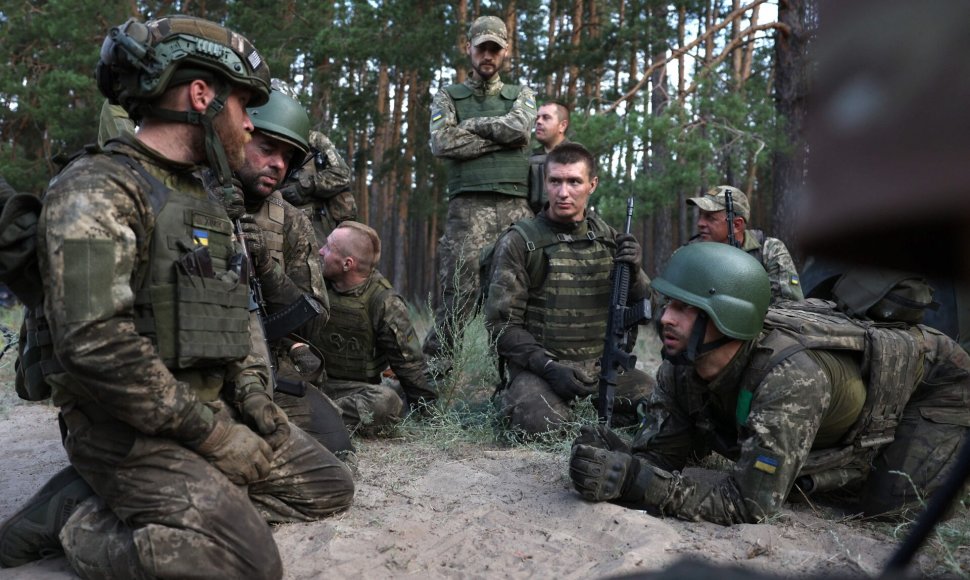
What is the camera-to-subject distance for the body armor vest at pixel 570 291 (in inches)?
222

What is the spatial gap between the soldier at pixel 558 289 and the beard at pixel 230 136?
8.41ft

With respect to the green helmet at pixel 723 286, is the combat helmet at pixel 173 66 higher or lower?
higher

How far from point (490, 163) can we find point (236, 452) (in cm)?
432

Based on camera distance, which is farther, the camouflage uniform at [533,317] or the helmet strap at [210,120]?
the camouflage uniform at [533,317]

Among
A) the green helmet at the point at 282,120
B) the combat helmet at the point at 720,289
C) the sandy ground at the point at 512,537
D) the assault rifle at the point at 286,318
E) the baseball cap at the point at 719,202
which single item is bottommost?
the sandy ground at the point at 512,537

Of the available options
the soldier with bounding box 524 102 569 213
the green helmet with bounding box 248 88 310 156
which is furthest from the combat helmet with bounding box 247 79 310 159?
the soldier with bounding box 524 102 569 213

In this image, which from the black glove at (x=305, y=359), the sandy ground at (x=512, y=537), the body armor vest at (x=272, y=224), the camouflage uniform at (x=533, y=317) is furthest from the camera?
the camouflage uniform at (x=533, y=317)

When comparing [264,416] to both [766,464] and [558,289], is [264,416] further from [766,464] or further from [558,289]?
[558,289]

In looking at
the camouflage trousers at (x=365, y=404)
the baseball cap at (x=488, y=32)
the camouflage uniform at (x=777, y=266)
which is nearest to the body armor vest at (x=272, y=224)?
the camouflage trousers at (x=365, y=404)

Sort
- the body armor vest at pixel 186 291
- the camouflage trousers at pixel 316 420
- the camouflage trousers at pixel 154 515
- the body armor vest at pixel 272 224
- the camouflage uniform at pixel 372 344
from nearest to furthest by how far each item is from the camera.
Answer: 1. the camouflage trousers at pixel 154 515
2. the body armor vest at pixel 186 291
3. the camouflage trousers at pixel 316 420
4. the body armor vest at pixel 272 224
5. the camouflage uniform at pixel 372 344

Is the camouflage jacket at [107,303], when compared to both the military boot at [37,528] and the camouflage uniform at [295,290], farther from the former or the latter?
the camouflage uniform at [295,290]

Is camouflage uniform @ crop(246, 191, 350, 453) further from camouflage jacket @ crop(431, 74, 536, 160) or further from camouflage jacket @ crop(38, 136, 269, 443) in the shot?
camouflage jacket @ crop(431, 74, 536, 160)

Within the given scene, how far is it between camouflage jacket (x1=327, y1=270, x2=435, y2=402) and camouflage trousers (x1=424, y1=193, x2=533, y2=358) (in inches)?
46.5

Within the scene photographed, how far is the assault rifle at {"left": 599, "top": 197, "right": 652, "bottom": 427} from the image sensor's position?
16.6 ft
